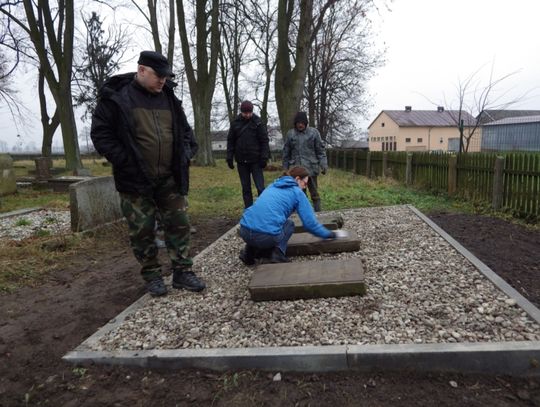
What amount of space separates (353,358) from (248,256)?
211 cm

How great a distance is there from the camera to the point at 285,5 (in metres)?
14.8

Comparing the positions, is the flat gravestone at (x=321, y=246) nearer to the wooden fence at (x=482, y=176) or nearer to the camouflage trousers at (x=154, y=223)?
the camouflage trousers at (x=154, y=223)

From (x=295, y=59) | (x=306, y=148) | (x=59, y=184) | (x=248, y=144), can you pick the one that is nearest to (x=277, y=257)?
(x=248, y=144)

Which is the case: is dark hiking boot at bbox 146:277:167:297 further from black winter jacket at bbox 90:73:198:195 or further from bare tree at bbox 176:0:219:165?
bare tree at bbox 176:0:219:165

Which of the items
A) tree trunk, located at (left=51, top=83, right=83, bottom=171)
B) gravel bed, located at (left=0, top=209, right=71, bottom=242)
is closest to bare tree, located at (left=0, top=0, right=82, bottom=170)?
tree trunk, located at (left=51, top=83, right=83, bottom=171)

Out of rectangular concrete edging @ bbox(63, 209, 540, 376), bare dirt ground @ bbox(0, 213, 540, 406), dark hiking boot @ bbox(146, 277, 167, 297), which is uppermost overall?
dark hiking boot @ bbox(146, 277, 167, 297)

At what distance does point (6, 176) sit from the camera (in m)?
10.5

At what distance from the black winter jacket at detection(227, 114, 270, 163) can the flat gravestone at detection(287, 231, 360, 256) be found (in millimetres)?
2214

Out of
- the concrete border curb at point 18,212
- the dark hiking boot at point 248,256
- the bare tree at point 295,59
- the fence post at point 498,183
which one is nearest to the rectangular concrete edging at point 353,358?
the dark hiking boot at point 248,256

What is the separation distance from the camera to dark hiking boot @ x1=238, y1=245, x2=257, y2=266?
14.8ft

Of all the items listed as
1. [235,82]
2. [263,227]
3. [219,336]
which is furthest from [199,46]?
[219,336]

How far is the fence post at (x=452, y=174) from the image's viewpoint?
9742mm

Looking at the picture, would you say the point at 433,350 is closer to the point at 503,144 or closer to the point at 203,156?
the point at 203,156

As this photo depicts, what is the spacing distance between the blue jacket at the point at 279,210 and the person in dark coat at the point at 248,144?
8.17ft
